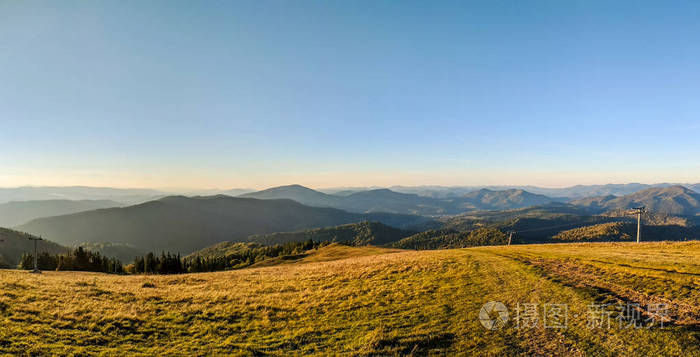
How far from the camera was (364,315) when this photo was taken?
1517 cm

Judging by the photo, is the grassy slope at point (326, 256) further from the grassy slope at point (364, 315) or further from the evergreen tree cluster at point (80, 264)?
the grassy slope at point (364, 315)

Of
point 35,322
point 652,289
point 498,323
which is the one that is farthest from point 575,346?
point 35,322

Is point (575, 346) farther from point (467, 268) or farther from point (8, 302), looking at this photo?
point (8, 302)

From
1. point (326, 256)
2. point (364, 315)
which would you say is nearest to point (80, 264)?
point (326, 256)

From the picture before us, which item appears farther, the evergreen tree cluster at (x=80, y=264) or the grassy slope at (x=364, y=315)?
the evergreen tree cluster at (x=80, y=264)

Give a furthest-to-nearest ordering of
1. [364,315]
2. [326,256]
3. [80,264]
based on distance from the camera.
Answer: [80,264] < [326,256] < [364,315]

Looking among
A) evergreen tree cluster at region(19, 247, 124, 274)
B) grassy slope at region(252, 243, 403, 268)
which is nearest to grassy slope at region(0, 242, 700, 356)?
grassy slope at region(252, 243, 403, 268)

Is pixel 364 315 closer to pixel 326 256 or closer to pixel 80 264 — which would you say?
pixel 326 256

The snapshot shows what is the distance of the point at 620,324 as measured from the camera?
1183cm

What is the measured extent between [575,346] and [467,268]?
16.2 m

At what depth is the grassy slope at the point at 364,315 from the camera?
426 inches

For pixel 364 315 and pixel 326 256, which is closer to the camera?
pixel 364 315

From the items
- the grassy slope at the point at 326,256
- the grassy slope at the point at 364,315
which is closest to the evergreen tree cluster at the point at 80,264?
the grassy slope at the point at 326,256

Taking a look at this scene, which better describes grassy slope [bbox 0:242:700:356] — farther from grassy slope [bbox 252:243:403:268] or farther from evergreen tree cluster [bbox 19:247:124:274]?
evergreen tree cluster [bbox 19:247:124:274]
